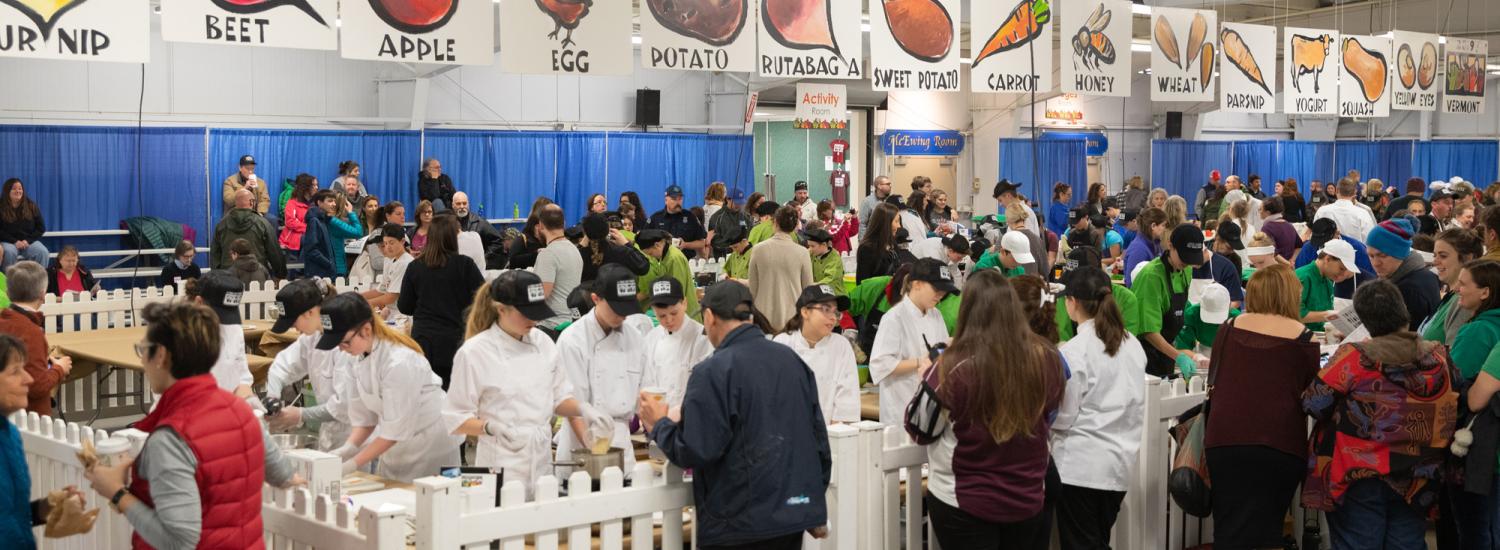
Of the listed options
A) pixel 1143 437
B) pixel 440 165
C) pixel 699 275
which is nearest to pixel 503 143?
pixel 440 165

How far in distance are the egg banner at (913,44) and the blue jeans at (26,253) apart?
814 centimetres

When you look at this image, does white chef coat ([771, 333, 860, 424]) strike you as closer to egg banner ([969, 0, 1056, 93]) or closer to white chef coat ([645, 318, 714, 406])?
white chef coat ([645, 318, 714, 406])

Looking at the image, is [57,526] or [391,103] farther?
[391,103]

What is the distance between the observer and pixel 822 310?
5477mm

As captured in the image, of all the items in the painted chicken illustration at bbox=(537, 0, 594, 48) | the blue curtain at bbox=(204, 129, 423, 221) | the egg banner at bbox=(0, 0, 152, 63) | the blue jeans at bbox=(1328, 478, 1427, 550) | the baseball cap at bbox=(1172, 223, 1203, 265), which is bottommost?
the blue jeans at bbox=(1328, 478, 1427, 550)

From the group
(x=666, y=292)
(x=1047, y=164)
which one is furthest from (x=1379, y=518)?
(x=1047, y=164)

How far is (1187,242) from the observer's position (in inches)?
269

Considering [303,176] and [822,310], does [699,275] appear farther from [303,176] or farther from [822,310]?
[822,310]

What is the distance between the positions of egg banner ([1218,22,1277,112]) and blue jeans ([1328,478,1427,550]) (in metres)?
7.45

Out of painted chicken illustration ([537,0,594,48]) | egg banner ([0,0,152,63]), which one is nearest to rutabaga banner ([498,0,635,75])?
painted chicken illustration ([537,0,594,48])

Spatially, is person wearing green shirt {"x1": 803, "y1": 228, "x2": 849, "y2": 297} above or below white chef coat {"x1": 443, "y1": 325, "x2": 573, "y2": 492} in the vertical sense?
above

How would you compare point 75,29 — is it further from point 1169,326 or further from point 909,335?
point 1169,326

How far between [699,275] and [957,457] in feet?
27.8

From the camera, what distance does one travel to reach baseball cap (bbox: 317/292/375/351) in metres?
4.60
